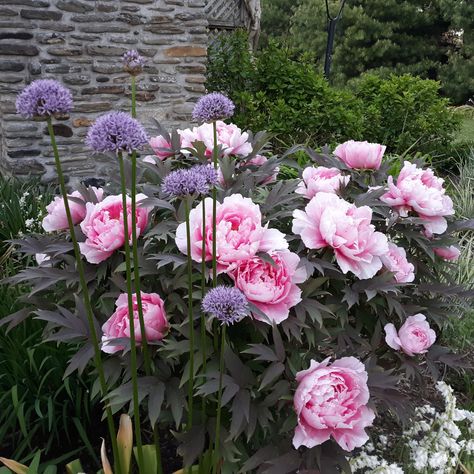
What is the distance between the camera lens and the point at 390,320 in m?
2.09

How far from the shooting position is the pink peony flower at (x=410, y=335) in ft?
6.50

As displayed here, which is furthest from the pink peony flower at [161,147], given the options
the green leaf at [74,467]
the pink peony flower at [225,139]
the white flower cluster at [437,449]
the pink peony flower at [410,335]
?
the white flower cluster at [437,449]

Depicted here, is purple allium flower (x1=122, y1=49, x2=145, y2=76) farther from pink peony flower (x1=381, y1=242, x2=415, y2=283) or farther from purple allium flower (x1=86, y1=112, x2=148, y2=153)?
pink peony flower (x1=381, y1=242, x2=415, y2=283)

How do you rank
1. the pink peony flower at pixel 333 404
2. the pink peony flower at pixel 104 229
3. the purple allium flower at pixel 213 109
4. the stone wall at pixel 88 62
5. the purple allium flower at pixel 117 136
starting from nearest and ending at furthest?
the purple allium flower at pixel 117 136
the purple allium flower at pixel 213 109
the pink peony flower at pixel 333 404
the pink peony flower at pixel 104 229
the stone wall at pixel 88 62

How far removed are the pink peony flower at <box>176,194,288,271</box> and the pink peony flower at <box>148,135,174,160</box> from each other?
628mm

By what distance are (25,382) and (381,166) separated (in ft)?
5.29

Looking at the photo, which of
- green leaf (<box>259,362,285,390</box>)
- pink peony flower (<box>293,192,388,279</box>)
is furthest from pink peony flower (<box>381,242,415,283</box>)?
green leaf (<box>259,362,285,390</box>)

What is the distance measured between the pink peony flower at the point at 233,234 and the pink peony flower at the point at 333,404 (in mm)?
346

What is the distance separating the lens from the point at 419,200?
200cm

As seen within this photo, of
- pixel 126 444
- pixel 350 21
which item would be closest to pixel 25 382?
pixel 126 444

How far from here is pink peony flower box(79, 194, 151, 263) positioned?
1.71 metres

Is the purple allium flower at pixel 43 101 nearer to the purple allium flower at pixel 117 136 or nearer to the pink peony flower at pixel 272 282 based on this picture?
the purple allium flower at pixel 117 136

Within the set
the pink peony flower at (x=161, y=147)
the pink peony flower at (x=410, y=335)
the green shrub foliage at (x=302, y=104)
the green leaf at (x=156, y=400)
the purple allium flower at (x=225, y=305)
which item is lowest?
the green shrub foliage at (x=302, y=104)

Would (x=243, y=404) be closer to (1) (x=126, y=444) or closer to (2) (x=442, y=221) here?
(1) (x=126, y=444)
